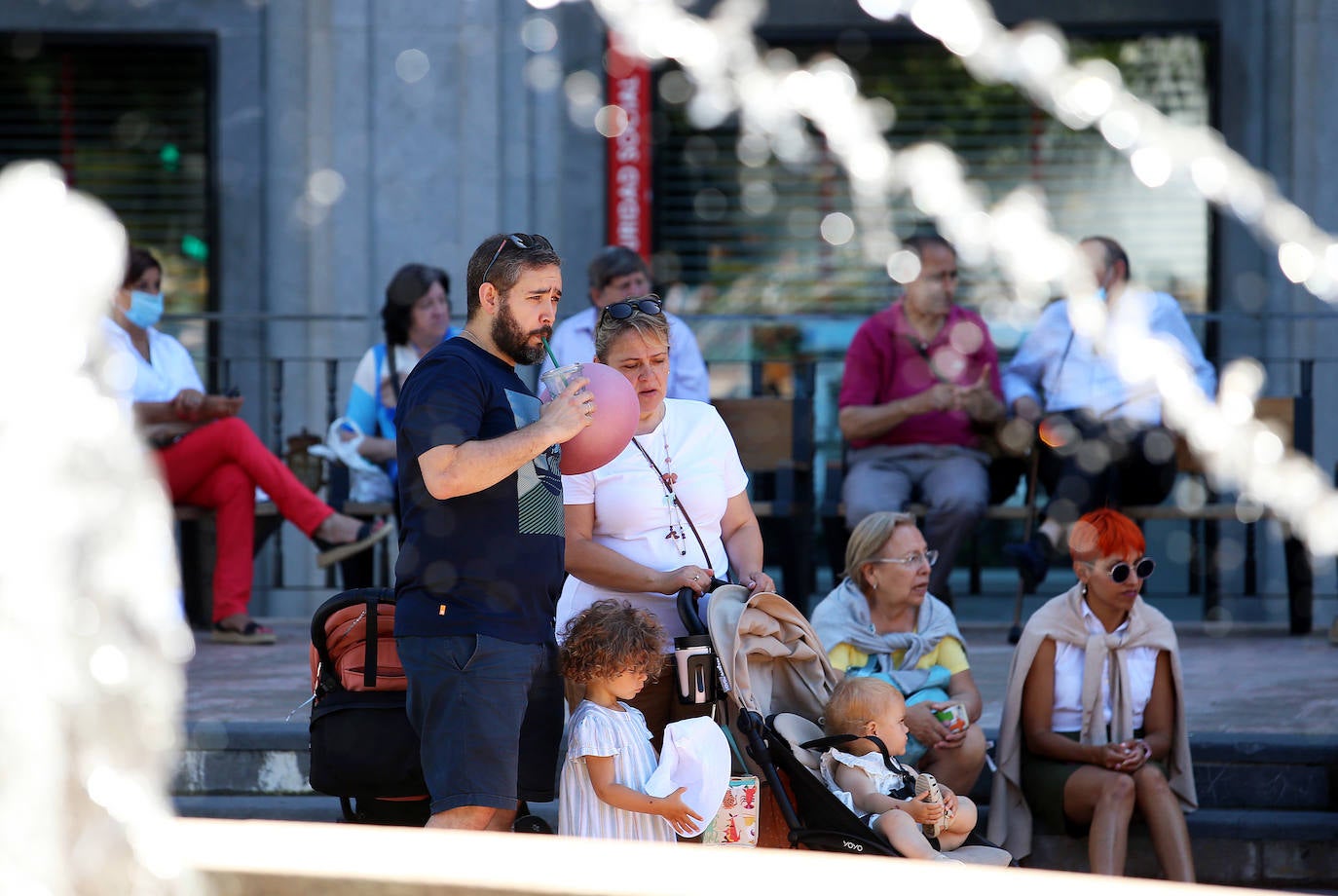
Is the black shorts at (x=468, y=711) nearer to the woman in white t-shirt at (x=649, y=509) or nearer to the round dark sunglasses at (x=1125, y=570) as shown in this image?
the woman in white t-shirt at (x=649, y=509)

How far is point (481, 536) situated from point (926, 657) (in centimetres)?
192

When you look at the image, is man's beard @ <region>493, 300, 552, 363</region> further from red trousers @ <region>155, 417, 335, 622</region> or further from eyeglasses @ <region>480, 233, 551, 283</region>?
red trousers @ <region>155, 417, 335, 622</region>

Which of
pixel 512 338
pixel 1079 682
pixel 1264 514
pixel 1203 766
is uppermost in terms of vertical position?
pixel 512 338

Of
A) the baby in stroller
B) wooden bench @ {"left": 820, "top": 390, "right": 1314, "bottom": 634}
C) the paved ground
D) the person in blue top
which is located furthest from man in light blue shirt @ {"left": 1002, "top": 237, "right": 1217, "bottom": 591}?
the baby in stroller

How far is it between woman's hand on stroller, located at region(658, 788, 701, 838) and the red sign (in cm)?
637

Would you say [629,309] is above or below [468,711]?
above

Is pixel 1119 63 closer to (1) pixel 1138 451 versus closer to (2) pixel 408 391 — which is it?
(1) pixel 1138 451

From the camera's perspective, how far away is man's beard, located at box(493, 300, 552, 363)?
12.4 ft

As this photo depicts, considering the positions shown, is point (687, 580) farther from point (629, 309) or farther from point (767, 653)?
point (629, 309)

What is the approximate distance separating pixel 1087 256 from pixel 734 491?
11.0 ft

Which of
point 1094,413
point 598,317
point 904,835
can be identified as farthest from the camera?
point 1094,413

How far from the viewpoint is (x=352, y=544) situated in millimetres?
7215

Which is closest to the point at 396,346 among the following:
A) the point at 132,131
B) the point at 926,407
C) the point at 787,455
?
the point at 787,455

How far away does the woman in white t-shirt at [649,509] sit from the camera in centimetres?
429
